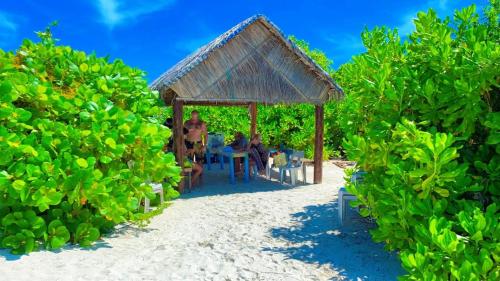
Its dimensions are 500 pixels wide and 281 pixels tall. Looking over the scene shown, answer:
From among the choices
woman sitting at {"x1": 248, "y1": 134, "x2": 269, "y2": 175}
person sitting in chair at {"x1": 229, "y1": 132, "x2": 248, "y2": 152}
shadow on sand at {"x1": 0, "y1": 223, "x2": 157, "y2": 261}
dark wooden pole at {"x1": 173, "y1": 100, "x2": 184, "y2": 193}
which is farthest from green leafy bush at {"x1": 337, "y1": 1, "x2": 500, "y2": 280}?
person sitting in chair at {"x1": 229, "y1": 132, "x2": 248, "y2": 152}

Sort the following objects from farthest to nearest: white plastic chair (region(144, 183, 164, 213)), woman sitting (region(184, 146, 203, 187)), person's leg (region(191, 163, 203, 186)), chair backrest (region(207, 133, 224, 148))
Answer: chair backrest (region(207, 133, 224, 148))
person's leg (region(191, 163, 203, 186))
woman sitting (region(184, 146, 203, 187))
white plastic chair (region(144, 183, 164, 213))

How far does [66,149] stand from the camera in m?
4.70

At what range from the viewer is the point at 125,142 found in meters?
5.10

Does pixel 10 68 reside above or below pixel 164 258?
above

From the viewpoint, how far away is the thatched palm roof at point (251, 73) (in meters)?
8.59

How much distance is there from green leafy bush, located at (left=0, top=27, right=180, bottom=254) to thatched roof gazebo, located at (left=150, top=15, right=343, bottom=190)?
263 centimetres

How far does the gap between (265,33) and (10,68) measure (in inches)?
221

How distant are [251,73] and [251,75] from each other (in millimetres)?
44

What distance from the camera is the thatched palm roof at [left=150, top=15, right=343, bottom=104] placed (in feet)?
28.2

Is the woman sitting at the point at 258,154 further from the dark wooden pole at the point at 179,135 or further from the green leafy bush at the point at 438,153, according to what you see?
the green leafy bush at the point at 438,153

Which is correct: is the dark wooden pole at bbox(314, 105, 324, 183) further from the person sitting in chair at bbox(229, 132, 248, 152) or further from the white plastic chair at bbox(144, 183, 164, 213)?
the white plastic chair at bbox(144, 183, 164, 213)

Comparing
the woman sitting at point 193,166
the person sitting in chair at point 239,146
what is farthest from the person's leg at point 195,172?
the person sitting in chair at point 239,146

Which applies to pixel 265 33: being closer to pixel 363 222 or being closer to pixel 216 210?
pixel 216 210

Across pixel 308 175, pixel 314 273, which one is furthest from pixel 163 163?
pixel 308 175
